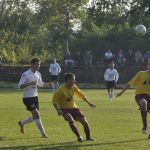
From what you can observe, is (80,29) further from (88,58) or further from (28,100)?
(28,100)

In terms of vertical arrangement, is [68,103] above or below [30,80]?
below

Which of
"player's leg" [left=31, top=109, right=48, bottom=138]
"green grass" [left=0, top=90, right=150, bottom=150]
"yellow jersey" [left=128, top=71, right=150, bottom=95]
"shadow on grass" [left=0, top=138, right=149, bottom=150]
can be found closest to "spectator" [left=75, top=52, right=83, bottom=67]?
"green grass" [left=0, top=90, right=150, bottom=150]

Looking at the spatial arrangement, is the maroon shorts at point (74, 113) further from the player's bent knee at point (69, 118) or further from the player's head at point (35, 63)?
the player's head at point (35, 63)

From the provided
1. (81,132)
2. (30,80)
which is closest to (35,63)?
(30,80)

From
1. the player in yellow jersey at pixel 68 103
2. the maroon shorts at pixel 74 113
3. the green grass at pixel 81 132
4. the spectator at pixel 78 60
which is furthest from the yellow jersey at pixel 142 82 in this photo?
the spectator at pixel 78 60

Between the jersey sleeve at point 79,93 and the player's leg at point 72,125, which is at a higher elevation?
the jersey sleeve at point 79,93

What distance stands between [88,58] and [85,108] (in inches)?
1280

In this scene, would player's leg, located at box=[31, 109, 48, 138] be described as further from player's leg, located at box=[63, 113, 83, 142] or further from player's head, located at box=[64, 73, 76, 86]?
player's head, located at box=[64, 73, 76, 86]

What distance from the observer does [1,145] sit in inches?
559

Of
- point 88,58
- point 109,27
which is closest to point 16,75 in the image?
point 88,58

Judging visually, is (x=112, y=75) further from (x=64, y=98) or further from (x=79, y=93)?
(x=64, y=98)

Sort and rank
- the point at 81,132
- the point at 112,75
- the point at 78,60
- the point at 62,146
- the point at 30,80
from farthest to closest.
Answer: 1. the point at 78,60
2. the point at 112,75
3. the point at 81,132
4. the point at 30,80
5. the point at 62,146

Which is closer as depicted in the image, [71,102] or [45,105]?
[71,102]

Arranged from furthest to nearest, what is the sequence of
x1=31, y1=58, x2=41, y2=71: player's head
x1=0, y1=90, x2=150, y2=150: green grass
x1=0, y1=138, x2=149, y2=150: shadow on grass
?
x1=31, y1=58, x2=41, y2=71: player's head < x1=0, y1=90, x2=150, y2=150: green grass < x1=0, y1=138, x2=149, y2=150: shadow on grass
